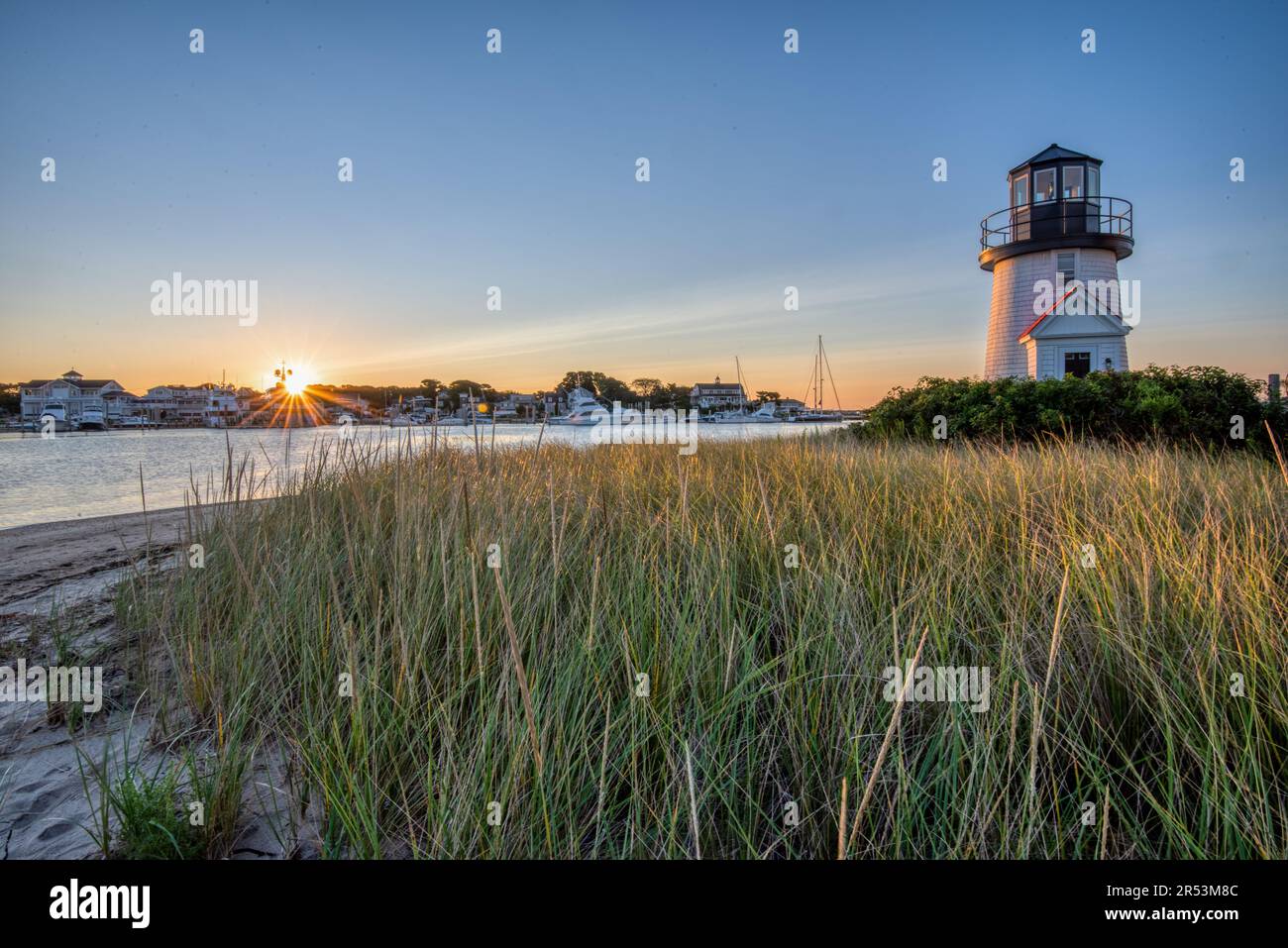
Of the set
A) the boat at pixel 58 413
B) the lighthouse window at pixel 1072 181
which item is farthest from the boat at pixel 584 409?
the boat at pixel 58 413

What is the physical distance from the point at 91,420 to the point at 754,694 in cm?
5486

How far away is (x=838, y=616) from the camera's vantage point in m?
2.26

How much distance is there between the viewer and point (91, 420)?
3953cm

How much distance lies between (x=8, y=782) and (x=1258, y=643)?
4374 millimetres

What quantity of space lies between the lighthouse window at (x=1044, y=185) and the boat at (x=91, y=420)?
56495 mm

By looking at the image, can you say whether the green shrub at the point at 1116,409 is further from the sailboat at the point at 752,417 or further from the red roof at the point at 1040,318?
the red roof at the point at 1040,318

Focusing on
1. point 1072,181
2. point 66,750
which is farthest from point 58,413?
point 1072,181

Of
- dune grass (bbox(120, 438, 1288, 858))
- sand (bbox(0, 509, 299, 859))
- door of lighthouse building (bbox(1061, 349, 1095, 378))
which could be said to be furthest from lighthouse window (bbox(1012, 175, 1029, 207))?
sand (bbox(0, 509, 299, 859))

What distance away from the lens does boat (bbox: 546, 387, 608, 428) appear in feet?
46.5

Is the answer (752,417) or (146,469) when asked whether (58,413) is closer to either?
(146,469)

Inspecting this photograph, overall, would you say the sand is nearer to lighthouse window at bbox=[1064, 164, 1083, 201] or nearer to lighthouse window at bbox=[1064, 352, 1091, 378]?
lighthouse window at bbox=[1064, 352, 1091, 378]

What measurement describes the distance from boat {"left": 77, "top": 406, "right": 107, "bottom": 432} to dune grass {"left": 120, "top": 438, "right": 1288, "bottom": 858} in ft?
168

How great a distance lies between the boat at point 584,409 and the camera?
46.5ft

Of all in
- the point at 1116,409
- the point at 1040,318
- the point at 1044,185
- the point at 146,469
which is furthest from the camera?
the point at 1044,185
